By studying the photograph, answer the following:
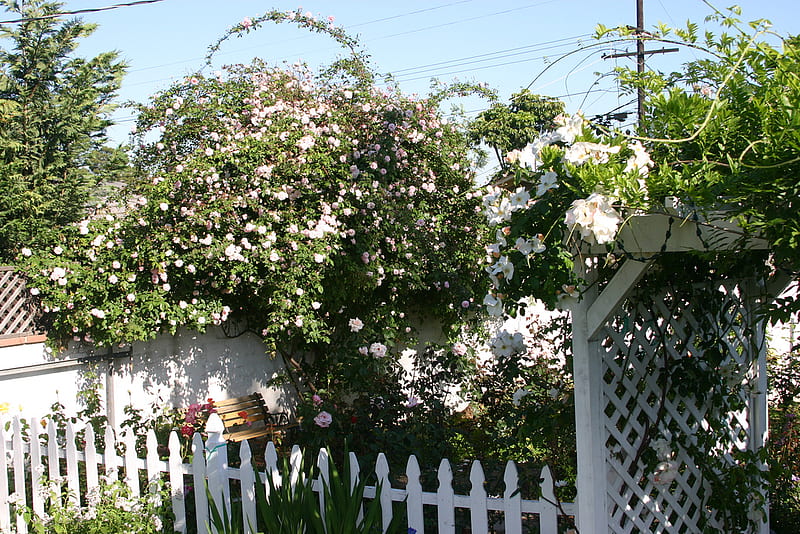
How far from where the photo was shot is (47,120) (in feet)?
33.6

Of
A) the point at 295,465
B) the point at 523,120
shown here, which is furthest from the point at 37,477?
the point at 523,120

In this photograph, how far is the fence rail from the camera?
4.92 metres

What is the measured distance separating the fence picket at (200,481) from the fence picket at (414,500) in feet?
3.27

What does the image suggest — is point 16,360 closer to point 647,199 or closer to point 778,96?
point 647,199

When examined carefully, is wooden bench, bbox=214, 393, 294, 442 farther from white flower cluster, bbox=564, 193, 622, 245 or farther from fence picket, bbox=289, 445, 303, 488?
white flower cluster, bbox=564, 193, 622, 245

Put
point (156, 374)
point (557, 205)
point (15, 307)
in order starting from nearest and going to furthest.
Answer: point (557, 205) → point (15, 307) → point (156, 374)

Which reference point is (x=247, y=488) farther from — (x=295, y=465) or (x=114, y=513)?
(x=114, y=513)

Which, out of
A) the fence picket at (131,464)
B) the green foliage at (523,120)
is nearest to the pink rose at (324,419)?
the fence picket at (131,464)

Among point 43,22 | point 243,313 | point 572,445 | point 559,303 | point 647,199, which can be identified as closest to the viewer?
point 647,199

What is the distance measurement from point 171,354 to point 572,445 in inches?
146

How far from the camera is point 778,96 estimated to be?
1785 millimetres

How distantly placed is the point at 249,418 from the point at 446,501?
371cm

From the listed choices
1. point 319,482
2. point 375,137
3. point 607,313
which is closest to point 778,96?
point 607,313

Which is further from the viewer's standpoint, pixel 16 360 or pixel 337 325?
pixel 337 325
